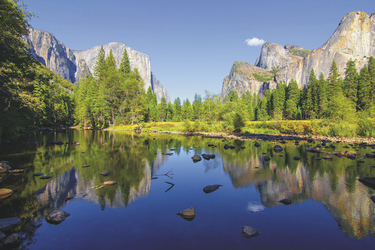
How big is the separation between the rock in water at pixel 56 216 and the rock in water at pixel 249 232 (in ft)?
19.2

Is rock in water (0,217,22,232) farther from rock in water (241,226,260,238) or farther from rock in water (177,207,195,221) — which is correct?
rock in water (241,226,260,238)

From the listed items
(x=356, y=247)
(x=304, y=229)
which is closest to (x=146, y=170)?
(x=304, y=229)

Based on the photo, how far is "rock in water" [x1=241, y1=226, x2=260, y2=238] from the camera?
5.45 metres

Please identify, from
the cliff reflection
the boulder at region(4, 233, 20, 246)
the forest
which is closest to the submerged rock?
the cliff reflection

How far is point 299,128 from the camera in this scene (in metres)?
34.6

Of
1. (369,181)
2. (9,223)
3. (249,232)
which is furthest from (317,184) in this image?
(9,223)

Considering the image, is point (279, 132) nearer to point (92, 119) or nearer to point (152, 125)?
point (152, 125)

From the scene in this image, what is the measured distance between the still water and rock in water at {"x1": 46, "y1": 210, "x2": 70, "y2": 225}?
19 cm

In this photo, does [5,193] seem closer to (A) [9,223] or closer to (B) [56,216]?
(A) [9,223]

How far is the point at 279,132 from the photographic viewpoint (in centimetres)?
3834

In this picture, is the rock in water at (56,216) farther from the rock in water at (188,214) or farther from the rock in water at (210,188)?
the rock in water at (210,188)

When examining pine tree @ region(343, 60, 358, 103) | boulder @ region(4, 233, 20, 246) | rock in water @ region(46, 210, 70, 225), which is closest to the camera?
boulder @ region(4, 233, 20, 246)

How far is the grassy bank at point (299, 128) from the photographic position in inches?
1141

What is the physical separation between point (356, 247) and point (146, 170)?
10.3 metres
